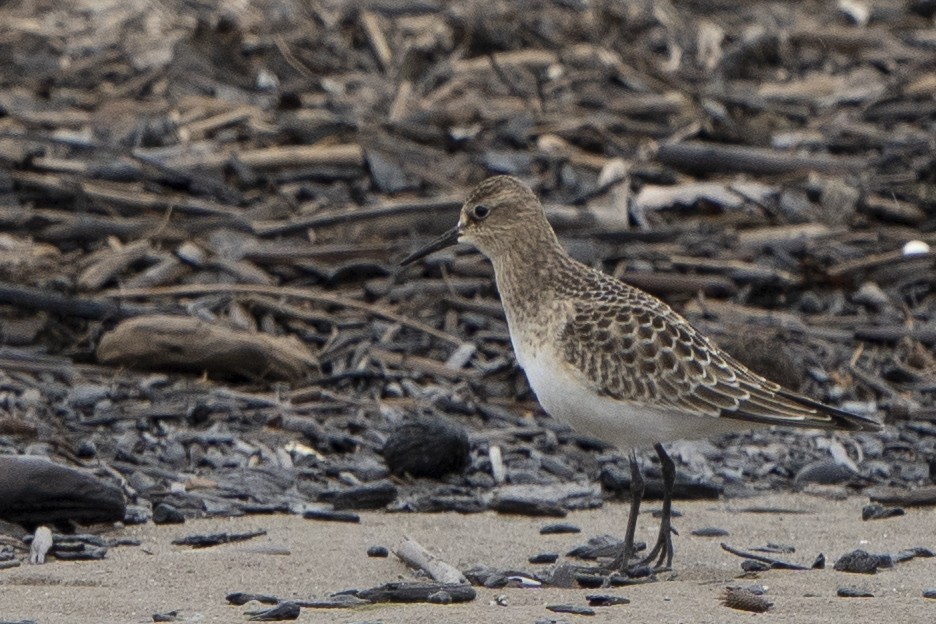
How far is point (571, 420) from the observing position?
6.03 metres

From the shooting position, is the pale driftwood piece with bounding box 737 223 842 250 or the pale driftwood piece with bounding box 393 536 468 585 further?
the pale driftwood piece with bounding box 737 223 842 250

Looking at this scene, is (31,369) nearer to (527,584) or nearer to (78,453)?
(78,453)

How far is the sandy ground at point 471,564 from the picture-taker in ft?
15.6

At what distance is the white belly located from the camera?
5961mm

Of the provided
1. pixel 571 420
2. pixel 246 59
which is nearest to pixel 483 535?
pixel 571 420

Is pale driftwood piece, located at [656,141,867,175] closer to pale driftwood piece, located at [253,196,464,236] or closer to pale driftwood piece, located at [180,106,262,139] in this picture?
pale driftwood piece, located at [253,196,464,236]

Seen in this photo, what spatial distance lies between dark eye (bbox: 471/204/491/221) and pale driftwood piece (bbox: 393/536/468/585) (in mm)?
1571

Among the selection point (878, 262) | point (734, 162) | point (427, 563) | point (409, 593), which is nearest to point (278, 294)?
point (427, 563)

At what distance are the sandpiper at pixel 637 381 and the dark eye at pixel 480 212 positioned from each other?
50cm

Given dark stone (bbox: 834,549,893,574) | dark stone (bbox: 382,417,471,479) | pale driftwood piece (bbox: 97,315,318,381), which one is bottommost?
dark stone (bbox: 834,549,893,574)

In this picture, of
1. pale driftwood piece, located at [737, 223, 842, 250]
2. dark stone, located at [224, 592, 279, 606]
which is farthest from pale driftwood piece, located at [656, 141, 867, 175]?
dark stone, located at [224, 592, 279, 606]

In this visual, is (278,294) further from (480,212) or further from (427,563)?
(427,563)

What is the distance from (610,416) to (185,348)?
2.37 metres

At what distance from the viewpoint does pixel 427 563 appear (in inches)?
212
